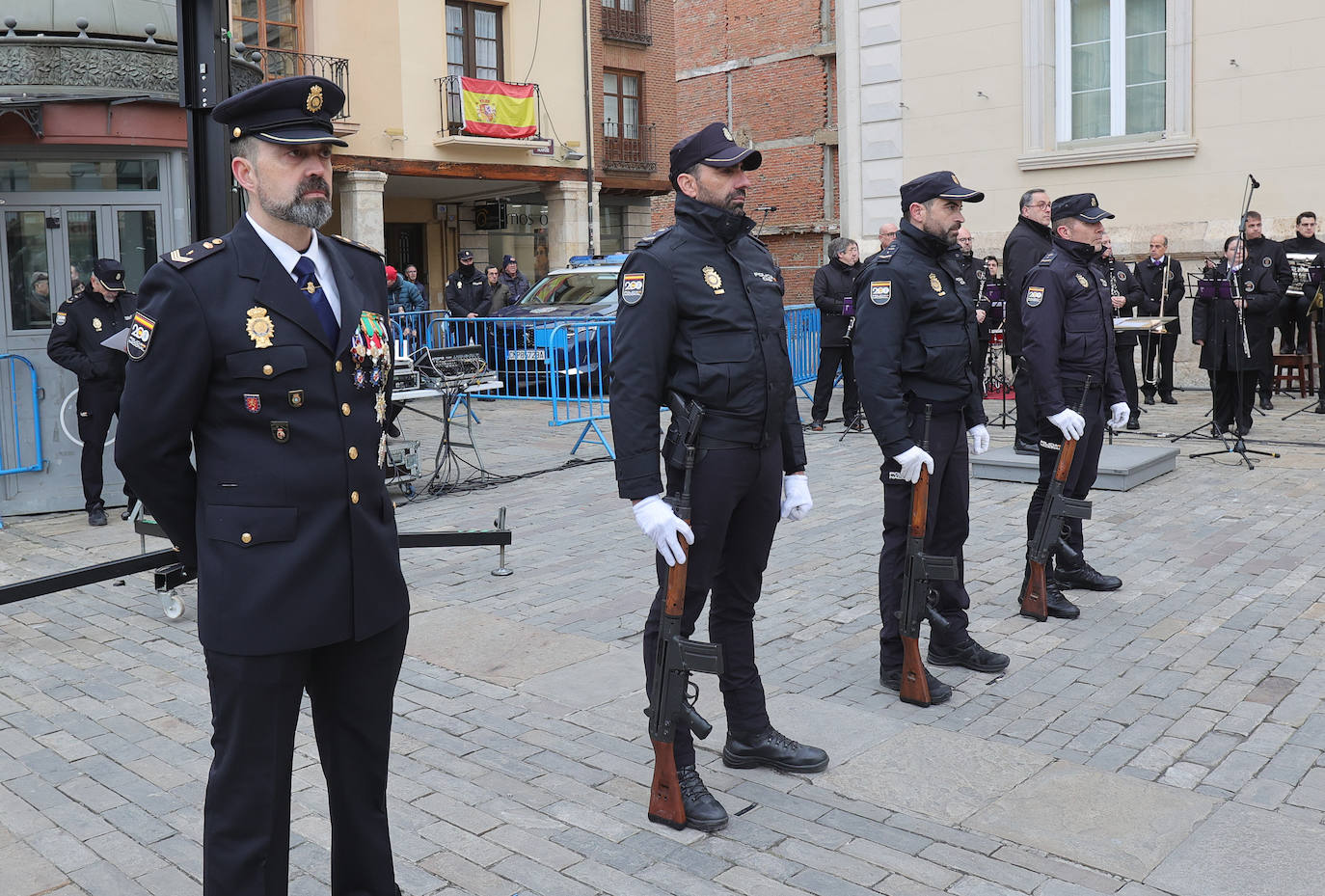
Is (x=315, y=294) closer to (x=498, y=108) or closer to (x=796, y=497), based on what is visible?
(x=796, y=497)

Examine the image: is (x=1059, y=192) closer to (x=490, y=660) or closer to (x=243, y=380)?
(x=490, y=660)

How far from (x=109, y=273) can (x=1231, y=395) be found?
10.1 m

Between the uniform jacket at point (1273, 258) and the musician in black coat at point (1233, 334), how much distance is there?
61cm

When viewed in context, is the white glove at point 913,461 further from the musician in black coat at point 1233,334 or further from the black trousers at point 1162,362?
the black trousers at point 1162,362

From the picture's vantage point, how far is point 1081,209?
6625 millimetres

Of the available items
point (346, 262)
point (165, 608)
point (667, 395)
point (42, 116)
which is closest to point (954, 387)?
point (667, 395)

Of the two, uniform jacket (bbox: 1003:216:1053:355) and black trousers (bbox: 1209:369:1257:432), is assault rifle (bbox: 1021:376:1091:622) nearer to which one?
uniform jacket (bbox: 1003:216:1053:355)

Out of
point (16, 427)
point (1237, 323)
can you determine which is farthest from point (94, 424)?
point (1237, 323)

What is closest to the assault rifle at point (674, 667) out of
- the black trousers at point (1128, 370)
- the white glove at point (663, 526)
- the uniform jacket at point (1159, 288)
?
the white glove at point (663, 526)

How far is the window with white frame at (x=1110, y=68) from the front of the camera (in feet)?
53.0

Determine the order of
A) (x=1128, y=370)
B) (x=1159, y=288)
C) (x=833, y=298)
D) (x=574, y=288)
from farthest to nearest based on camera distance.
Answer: (x=574, y=288)
(x=1159, y=288)
(x=1128, y=370)
(x=833, y=298)

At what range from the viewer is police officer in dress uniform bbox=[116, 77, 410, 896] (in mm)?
2924

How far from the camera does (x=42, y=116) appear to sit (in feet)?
31.2

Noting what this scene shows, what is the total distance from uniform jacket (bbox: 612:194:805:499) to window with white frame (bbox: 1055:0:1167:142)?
1382 cm
